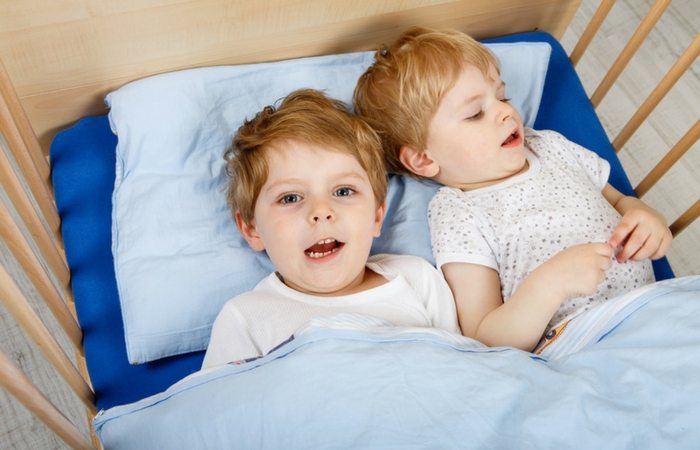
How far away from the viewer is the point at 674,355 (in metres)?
0.78

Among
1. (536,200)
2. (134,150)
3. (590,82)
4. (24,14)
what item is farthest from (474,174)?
(590,82)

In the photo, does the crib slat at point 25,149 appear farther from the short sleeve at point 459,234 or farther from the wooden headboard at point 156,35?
the short sleeve at point 459,234

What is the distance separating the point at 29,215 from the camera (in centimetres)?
90

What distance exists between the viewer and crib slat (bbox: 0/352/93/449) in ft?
2.20

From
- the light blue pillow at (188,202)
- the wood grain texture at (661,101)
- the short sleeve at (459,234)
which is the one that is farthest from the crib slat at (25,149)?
the wood grain texture at (661,101)

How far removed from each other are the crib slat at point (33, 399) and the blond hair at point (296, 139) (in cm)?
38

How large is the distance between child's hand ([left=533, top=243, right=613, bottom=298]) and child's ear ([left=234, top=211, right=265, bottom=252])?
423mm

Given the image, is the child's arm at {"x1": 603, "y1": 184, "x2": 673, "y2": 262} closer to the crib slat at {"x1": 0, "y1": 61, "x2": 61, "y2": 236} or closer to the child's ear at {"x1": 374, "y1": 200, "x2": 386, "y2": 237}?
the child's ear at {"x1": 374, "y1": 200, "x2": 386, "y2": 237}

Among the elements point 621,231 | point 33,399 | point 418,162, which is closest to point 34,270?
point 33,399

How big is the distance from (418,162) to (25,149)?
2.00 feet

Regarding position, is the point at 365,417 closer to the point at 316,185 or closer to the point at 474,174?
the point at 316,185

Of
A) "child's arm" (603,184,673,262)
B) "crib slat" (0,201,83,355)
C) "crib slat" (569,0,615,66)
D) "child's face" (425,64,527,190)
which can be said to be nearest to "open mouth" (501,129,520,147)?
"child's face" (425,64,527,190)

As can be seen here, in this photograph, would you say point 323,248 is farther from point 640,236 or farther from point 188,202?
point 640,236

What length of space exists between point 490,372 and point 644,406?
0.57 feet
